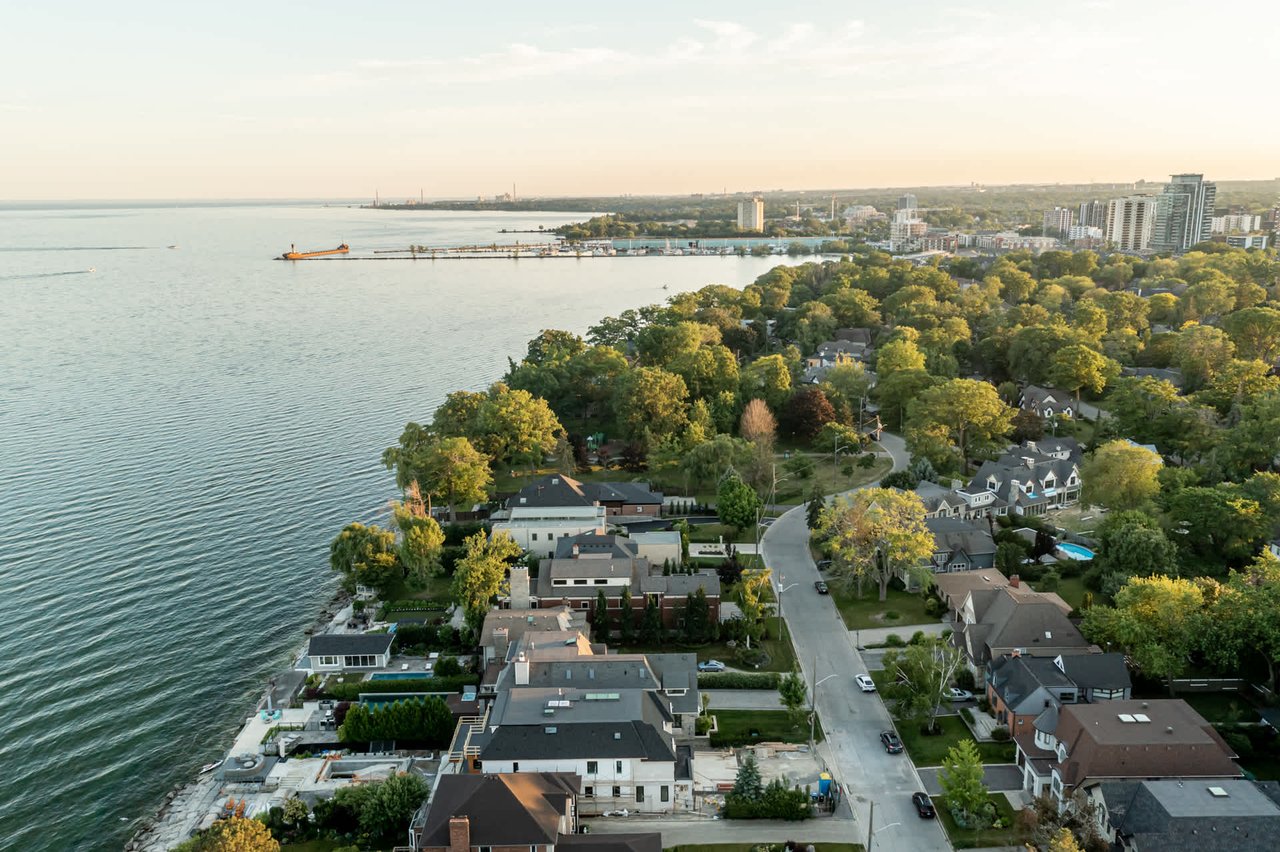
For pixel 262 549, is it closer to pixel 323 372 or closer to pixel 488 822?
pixel 488 822

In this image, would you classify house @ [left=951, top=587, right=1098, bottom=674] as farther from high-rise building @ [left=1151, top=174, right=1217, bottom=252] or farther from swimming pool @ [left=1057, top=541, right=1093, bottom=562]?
high-rise building @ [left=1151, top=174, right=1217, bottom=252]

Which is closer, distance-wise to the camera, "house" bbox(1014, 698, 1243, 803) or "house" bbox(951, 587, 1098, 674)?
"house" bbox(1014, 698, 1243, 803)

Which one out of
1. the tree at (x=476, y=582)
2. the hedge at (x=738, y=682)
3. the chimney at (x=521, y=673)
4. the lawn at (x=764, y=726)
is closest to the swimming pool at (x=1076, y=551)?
the hedge at (x=738, y=682)

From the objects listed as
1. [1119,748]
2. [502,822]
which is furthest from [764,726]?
[502,822]

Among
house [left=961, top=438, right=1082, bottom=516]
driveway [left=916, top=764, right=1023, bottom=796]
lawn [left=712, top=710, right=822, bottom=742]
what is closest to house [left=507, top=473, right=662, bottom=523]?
house [left=961, top=438, right=1082, bottom=516]

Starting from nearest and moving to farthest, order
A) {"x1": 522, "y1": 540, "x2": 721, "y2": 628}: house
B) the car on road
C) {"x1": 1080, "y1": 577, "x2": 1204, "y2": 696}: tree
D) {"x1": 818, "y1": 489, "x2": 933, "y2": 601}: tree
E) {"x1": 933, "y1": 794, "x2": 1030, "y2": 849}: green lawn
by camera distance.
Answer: {"x1": 933, "y1": 794, "x2": 1030, "y2": 849}: green lawn, the car on road, {"x1": 1080, "y1": 577, "x2": 1204, "y2": 696}: tree, {"x1": 522, "y1": 540, "x2": 721, "y2": 628}: house, {"x1": 818, "y1": 489, "x2": 933, "y2": 601}: tree

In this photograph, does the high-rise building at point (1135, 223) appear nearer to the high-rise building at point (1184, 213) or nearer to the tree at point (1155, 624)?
the high-rise building at point (1184, 213)

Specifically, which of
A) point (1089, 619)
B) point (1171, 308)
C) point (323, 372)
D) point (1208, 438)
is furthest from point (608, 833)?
point (1171, 308)

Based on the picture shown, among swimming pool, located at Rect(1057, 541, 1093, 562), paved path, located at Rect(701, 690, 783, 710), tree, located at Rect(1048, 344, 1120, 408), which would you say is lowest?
paved path, located at Rect(701, 690, 783, 710)
